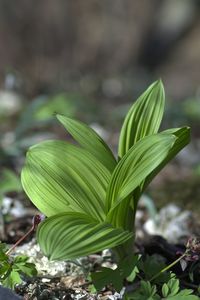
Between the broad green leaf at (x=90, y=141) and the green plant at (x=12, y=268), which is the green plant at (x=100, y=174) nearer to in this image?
the broad green leaf at (x=90, y=141)

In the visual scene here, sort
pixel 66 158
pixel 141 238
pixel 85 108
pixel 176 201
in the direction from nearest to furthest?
pixel 66 158 < pixel 141 238 < pixel 176 201 < pixel 85 108

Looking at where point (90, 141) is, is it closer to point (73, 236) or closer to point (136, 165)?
point (136, 165)

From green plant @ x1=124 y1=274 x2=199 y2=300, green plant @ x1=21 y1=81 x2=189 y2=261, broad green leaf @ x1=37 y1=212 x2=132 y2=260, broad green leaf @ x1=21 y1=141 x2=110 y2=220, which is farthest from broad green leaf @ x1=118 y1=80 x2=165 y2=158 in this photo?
green plant @ x1=124 y1=274 x2=199 y2=300

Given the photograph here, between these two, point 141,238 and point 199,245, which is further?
point 141,238

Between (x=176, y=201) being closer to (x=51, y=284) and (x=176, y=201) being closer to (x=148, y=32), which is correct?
(x=51, y=284)

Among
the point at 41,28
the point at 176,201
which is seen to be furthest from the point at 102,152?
the point at 41,28

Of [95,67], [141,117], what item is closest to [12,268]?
[141,117]

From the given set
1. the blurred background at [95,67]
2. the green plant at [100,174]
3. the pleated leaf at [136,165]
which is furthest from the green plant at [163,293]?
the blurred background at [95,67]
